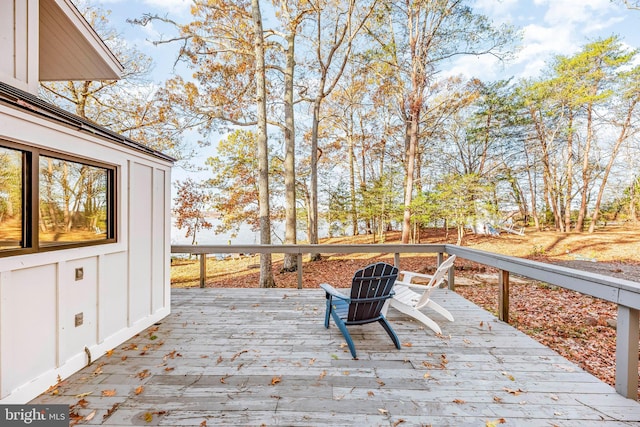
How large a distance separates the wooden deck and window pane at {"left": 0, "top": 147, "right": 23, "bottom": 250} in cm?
122

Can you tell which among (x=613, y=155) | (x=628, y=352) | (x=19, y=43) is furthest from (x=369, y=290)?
(x=613, y=155)

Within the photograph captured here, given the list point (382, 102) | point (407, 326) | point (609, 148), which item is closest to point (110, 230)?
point (407, 326)

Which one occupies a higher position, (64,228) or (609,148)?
(609,148)

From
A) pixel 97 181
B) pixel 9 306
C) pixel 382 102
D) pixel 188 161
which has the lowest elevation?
pixel 9 306

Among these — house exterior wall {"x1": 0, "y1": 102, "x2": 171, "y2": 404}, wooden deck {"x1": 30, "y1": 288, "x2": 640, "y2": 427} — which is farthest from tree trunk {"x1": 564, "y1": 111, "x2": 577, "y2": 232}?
house exterior wall {"x1": 0, "y1": 102, "x2": 171, "y2": 404}

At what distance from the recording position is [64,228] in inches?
93.5

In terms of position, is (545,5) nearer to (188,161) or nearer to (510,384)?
(510,384)

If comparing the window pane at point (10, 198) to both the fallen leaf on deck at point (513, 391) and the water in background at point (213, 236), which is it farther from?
the water in background at point (213, 236)

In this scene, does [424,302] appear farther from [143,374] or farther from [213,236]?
[213,236]

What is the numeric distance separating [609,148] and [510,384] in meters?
14.2

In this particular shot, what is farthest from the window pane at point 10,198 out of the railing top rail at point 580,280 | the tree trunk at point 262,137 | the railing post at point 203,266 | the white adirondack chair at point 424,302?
the tree trunk at point 262,137

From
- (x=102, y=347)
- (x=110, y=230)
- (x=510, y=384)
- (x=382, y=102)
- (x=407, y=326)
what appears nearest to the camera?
(x=510, y=384)

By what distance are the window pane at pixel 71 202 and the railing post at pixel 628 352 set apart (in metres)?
4.49

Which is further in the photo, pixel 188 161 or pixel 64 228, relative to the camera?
pixel 188 161
